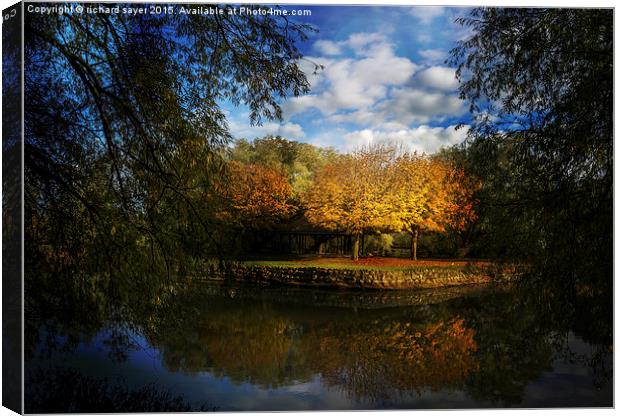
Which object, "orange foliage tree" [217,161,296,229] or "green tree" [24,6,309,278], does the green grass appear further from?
"green tree" [24,6,309,278]

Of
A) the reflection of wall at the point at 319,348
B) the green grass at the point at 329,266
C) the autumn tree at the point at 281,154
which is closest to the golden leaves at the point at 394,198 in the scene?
the autumn tree at the point at 281,154

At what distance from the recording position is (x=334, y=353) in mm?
4391

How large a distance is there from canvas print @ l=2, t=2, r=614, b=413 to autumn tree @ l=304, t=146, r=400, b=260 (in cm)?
2

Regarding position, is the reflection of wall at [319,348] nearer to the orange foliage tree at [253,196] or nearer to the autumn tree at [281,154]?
the orange foliage tree at [253,196]

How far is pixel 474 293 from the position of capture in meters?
4.66

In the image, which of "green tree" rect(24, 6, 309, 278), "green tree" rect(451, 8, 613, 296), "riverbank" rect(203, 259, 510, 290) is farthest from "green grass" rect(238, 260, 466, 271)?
"green tree" rect(451, 8, 613, 296)

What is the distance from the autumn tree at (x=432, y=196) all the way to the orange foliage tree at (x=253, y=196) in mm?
991

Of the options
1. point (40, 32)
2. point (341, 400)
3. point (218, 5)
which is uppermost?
point (218, 5)

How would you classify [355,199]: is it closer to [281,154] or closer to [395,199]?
[395,199]

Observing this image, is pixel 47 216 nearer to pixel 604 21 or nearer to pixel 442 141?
pixel 442 141

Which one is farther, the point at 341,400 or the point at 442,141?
the point at 442,141

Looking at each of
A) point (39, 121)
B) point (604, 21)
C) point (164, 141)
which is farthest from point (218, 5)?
point (604, 21)

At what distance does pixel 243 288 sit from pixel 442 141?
2.15 metres

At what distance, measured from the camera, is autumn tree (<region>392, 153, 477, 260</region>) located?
4.61m
